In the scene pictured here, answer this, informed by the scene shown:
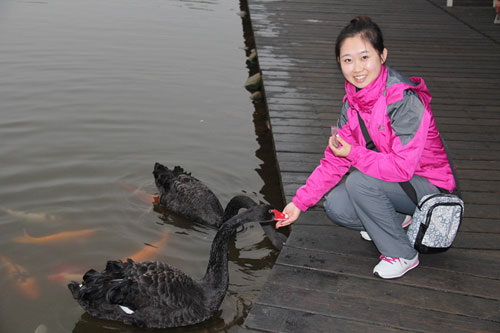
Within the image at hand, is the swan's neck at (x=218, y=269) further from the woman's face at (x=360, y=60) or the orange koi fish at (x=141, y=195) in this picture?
the orange koi fish at (x=141, y=195)

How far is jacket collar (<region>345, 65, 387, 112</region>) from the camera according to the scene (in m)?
3.41

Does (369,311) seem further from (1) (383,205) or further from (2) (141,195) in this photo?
(2) (141,195)

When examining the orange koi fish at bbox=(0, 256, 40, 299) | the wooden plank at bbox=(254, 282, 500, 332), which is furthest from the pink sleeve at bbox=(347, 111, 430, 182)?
the orange koi fish at bbox=(0, 256, 40, 299)

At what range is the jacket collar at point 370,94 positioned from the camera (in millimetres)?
3410

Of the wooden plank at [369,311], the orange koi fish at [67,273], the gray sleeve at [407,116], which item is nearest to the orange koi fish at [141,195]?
the orange koi fish at [67,273]

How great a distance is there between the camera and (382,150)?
350 centimetres

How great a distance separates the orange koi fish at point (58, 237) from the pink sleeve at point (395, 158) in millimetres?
2817

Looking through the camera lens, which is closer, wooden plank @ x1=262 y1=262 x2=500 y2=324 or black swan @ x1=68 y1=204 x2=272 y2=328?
wooden plank @ x1=262 y1=262 x2=500 y2=324

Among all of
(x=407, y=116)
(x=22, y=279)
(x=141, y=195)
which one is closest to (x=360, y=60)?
(x=407, y=116)

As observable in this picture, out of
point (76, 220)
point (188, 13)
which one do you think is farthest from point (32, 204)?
point (188, 13)

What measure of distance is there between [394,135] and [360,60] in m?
0.48

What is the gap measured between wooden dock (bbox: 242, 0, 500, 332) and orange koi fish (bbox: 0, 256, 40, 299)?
1993 mm

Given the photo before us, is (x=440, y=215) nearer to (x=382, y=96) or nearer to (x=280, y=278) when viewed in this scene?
(x=382, y=96)

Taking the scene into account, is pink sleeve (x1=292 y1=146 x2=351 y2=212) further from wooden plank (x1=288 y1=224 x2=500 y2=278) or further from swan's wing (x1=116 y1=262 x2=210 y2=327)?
swan's wing (x1=116 y1=262 x2=210 y2=327)
